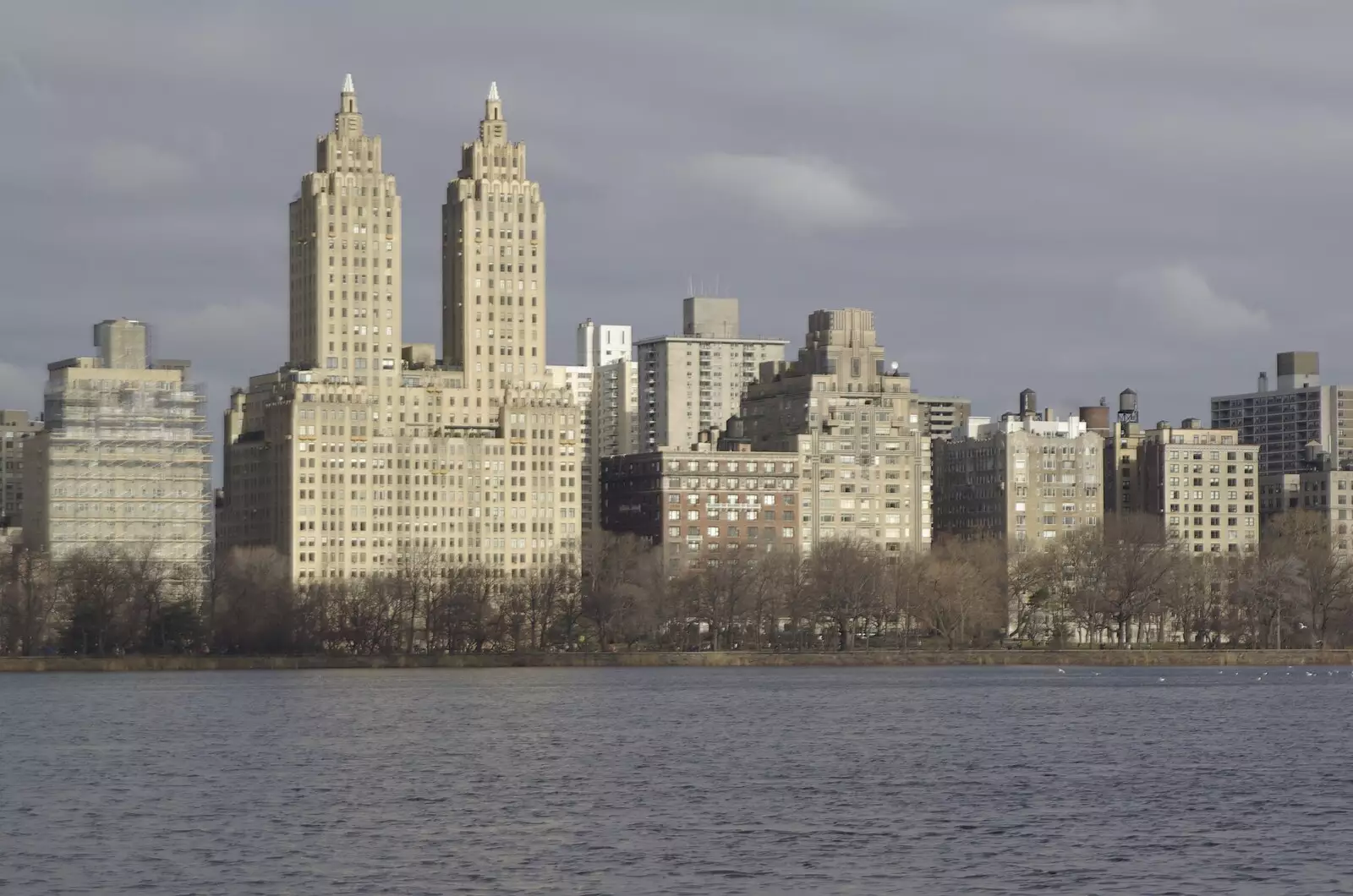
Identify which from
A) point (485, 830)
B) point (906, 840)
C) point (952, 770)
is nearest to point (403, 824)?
point (485, 830)

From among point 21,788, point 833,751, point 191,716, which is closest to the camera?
point 21,788

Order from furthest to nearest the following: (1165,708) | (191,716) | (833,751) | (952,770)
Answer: (1165,708) < (191,716) < (833,751) < (952,770)

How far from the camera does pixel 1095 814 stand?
255ft

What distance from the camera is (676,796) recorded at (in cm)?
8381

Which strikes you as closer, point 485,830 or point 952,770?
point 485,830

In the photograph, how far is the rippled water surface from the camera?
211 feet

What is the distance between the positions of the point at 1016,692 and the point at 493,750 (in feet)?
209

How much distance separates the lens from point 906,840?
A: 71.3 meters

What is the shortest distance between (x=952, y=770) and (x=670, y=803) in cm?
1654

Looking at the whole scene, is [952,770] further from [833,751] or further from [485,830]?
[485,830]

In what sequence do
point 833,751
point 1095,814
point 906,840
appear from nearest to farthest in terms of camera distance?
point 906,840, point 1095,814, point 833,751

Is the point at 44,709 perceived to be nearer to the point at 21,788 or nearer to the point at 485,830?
the point at 21,788

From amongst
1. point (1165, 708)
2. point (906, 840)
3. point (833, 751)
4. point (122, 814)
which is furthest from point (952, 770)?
point (1165, 708)

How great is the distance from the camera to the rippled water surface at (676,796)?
64.4m
